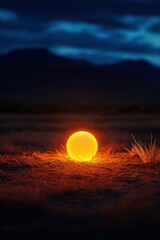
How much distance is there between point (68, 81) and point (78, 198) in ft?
283

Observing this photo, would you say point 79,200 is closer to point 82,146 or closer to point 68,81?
point 82,146

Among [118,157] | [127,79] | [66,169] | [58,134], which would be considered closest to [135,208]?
[66,169]

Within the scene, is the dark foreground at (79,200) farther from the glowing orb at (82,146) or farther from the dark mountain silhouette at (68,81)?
the dark mountain silhouette at (68,81)

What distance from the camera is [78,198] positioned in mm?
8148

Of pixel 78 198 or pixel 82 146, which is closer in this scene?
pixel 78 198

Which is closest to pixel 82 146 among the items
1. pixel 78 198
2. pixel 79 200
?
pixel 78 198

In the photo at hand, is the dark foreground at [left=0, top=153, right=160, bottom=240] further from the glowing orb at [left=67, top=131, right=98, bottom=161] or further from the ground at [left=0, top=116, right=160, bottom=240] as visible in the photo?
the glowing orb at [left=67, top=131, right=98, bottom=161]

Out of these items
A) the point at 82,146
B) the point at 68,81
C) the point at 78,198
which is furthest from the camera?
the point at 68,81

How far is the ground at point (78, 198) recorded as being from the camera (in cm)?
653

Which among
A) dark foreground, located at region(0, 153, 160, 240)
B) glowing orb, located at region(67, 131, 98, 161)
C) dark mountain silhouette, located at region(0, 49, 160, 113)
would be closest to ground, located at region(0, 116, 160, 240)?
dark foreground, located at region(0, 153, 160, 240)

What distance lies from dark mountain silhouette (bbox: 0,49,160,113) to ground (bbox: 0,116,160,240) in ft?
172

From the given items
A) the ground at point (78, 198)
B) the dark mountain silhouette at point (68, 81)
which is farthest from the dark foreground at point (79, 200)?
the dark mountain silhouette at point (68, 81)

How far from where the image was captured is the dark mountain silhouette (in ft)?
247

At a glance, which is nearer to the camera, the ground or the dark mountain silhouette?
the ground
